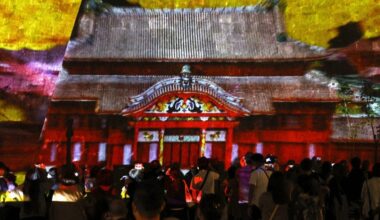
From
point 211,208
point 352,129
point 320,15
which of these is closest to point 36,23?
point 320,15

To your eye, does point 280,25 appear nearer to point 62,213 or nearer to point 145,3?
point 145,3

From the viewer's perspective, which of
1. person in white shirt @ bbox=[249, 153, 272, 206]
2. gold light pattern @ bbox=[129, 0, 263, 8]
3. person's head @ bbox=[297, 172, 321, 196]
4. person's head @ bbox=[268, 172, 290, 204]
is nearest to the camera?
person's head @ bbox=[268, 172, 290, 204]

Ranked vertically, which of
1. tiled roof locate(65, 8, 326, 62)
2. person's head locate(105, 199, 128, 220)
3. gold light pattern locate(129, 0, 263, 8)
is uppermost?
gold light pattern locate(129, 0, 263, 8)

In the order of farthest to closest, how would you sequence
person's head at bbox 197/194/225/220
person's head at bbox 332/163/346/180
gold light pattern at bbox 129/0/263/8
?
gold light pattern at bbox 129/0/263/8
person's head at bbox 332/163/346/180
person's head at bbox 197/194/225/220

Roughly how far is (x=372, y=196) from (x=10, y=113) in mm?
8847

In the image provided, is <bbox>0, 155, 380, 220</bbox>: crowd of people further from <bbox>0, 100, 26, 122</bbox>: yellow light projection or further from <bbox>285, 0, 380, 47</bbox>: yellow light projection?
<bbox>285, 0, 380, 47</bbox>: yellow light projection

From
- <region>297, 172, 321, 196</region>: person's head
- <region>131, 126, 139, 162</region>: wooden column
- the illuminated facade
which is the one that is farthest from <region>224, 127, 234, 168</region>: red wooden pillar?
<region>297, 172, 321, 196</region>: person's head

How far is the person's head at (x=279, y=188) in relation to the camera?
391cm

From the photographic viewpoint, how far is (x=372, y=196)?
5094 millimetres

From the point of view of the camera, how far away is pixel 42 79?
39.7 feet

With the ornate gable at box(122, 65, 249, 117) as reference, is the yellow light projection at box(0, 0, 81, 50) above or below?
above

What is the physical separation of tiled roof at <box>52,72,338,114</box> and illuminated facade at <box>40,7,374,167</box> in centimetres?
2

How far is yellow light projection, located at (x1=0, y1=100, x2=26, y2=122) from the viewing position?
1191 cm

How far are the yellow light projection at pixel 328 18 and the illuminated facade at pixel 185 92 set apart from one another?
0.31 meters
